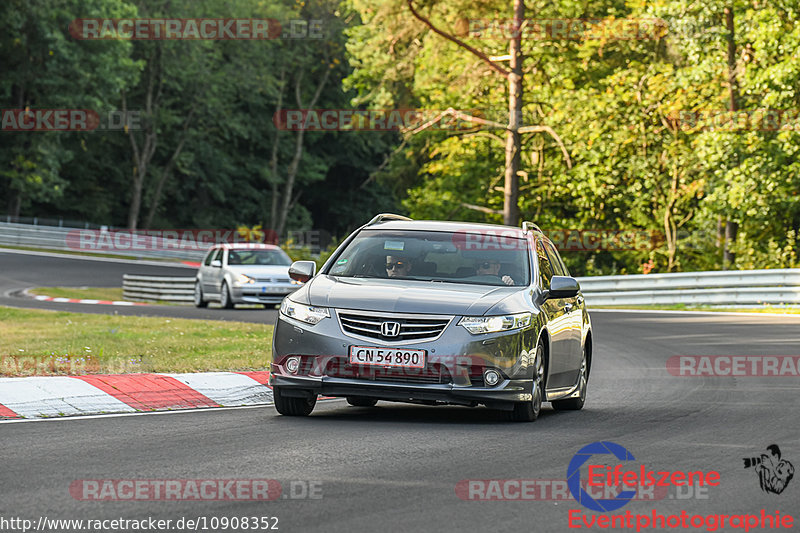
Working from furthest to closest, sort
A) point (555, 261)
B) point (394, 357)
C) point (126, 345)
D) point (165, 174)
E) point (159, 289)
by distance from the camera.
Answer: point (165, 174) → point (159, 289) → point (126, 345) → point (555, 261) → point (394, 357)

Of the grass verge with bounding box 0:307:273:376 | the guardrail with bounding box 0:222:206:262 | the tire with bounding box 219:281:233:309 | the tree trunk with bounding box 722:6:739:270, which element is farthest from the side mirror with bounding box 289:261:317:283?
the guardrail with bounding box 0:222:206:262

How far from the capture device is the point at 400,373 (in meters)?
10.0

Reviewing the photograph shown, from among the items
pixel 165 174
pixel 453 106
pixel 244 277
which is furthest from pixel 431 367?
pixel 165 174

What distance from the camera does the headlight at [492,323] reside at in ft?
33.1

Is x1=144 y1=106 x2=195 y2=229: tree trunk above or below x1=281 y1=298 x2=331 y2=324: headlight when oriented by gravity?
above

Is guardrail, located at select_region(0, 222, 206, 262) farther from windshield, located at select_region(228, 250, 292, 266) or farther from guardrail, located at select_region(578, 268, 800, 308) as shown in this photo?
Answer: guardrail, located at select_region(578, 268, 800, 308)

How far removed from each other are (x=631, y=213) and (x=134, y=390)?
112 ft

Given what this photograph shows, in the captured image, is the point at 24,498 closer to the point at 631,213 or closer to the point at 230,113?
the point at 631,213

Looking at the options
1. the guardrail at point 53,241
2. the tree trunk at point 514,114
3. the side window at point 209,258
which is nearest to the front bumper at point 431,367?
the side window at point 209,258

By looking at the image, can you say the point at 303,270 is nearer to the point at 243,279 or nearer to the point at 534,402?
the point at 534,402

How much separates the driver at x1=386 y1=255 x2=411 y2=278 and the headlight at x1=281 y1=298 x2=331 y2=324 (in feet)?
3.37

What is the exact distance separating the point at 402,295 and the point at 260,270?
22.3m

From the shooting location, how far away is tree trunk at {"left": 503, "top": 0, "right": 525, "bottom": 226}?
126 feet

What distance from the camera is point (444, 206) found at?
5041cm
